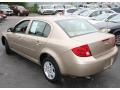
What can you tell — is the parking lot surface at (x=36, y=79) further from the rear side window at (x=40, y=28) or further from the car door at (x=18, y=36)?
the rear side window at (x=40, y=28)

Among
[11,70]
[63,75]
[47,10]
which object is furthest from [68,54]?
[47,10]

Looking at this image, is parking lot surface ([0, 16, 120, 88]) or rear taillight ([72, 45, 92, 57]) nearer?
rear taillight ([72, 45, 92, 57])

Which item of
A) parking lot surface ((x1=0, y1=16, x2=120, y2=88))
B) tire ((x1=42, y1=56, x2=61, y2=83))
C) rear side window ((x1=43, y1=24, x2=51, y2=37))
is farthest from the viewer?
rear side window ((x1=43, y1=24, x2=51, y2=37))

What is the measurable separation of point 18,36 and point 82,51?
255 cm

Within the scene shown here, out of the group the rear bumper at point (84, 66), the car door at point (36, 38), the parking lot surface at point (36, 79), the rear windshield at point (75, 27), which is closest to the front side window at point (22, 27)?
the car door at point (36, 38)

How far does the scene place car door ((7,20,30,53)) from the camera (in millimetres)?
5906

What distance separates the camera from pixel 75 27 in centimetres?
502

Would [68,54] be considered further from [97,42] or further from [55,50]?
[97,42]

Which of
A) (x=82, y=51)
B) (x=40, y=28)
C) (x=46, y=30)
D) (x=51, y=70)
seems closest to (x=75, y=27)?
(x=46, y=30)

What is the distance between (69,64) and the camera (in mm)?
4227

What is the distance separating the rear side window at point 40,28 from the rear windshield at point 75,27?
1.02ft

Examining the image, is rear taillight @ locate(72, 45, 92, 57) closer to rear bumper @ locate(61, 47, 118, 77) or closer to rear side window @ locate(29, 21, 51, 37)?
rear bumper @ locate(61, 47, 118, 77)

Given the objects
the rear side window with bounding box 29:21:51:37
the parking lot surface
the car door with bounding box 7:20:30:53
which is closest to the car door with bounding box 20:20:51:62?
the rear side window with bounding box 29:21:51:37

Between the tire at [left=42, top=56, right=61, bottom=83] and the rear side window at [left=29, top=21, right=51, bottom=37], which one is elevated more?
the rear side window at [left=29, top=21, right=51, bottom=37]
